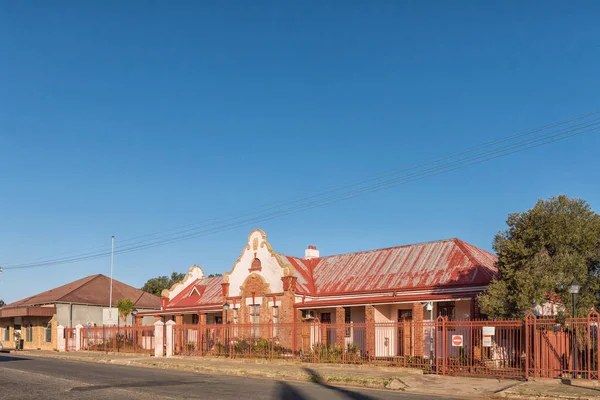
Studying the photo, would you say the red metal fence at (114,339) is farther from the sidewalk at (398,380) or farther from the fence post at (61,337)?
the sidewalk at (398,380)

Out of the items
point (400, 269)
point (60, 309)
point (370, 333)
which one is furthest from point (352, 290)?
point (60, 309)

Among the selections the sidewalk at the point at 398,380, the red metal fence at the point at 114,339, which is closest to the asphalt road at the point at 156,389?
the sidewalk at the point at 398,380

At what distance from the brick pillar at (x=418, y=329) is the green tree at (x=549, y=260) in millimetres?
2629

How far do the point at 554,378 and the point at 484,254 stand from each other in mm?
14861

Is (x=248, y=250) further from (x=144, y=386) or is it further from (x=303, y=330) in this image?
(x=144, y=386)

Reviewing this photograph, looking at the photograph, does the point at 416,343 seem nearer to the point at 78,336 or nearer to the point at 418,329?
the point at 418,329

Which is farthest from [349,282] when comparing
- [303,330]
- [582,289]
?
[582,289]

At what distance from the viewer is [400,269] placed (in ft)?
111

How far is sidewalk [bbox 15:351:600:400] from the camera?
17.3 meters

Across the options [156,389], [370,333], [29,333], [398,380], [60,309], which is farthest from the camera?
[29,333]

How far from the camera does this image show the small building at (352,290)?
97.2 feet

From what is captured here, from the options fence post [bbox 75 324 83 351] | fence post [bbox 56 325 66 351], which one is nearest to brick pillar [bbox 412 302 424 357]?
fence post [bbox 75 324 83 351]

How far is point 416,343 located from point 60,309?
3444 centimetres

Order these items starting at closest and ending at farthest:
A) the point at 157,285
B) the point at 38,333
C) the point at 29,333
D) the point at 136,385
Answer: the point at 136,385, the point at 38,333, the point at 29,333, the point at 157,285
